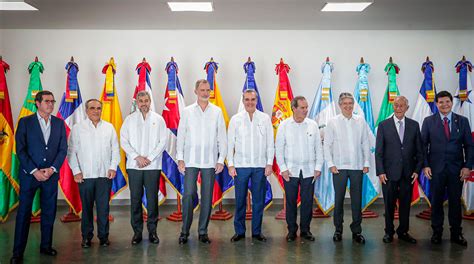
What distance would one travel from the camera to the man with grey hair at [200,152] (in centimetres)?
462

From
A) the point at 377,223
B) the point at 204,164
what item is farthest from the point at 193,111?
the point at 377,223

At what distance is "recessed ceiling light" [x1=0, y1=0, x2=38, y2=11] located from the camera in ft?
18.1

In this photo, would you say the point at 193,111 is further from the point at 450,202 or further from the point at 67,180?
the point at 450,202

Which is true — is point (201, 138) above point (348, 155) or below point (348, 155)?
above

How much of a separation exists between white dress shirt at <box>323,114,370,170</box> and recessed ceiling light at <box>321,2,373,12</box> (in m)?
1.68

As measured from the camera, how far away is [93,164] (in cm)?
442

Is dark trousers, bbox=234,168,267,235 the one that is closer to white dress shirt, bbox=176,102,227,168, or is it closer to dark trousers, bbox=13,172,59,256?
white dress shirt, bbox=176,102,227,168

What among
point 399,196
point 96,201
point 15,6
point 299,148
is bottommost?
point 96,201

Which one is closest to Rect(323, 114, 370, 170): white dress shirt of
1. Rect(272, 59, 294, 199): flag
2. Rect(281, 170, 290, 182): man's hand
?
Rect(281, 170, 290, 182): man's hand

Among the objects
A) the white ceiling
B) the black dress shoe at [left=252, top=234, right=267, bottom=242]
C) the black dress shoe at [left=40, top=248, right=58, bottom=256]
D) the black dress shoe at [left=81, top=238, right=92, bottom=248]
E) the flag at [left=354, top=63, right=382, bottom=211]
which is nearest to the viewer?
the black dress shoe at [left=40, top=248, right=58, bottom=256]

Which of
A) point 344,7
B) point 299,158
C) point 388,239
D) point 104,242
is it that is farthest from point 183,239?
point 344,7

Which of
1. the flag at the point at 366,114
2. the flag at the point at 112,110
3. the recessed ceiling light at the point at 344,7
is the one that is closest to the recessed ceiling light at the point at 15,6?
the flag at the point at 112,110

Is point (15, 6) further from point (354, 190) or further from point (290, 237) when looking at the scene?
point (354, 190)

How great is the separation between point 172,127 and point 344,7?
2895mm
